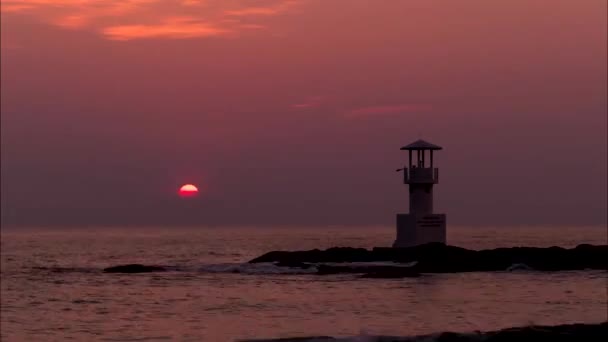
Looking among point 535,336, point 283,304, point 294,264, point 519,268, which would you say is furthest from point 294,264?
point 535,336

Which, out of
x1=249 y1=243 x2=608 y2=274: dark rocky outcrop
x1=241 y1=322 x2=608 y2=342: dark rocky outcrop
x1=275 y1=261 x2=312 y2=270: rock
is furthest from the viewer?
x1=275 y1=261 x2=312 y2=270: rock

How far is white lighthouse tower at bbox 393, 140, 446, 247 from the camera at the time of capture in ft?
189

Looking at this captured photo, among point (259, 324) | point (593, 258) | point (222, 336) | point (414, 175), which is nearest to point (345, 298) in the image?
point (259, 324)

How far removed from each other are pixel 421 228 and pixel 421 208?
1.11m

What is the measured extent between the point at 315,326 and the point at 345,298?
9441mm

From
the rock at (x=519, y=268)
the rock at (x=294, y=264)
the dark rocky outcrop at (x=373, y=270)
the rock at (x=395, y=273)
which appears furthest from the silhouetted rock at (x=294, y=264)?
the rock at (x=519, y=268)

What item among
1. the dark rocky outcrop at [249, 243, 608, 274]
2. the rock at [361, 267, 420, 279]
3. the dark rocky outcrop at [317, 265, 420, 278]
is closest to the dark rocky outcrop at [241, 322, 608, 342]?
the rock at [361, 267, 420, 279]

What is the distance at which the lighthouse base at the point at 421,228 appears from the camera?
57.9 meters

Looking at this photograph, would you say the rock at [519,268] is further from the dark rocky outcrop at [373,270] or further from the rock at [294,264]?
the rock at [294,264]

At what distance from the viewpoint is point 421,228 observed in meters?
57.9

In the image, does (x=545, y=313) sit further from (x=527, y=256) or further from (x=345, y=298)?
(x=527, y=256)

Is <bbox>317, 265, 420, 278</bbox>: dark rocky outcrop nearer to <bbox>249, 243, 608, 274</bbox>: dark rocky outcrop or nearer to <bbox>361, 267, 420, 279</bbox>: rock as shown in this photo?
<bbox>361, 267, 420, 279</bbox>: rock

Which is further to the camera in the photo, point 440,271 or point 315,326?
point 440,271

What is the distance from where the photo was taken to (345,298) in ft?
141
